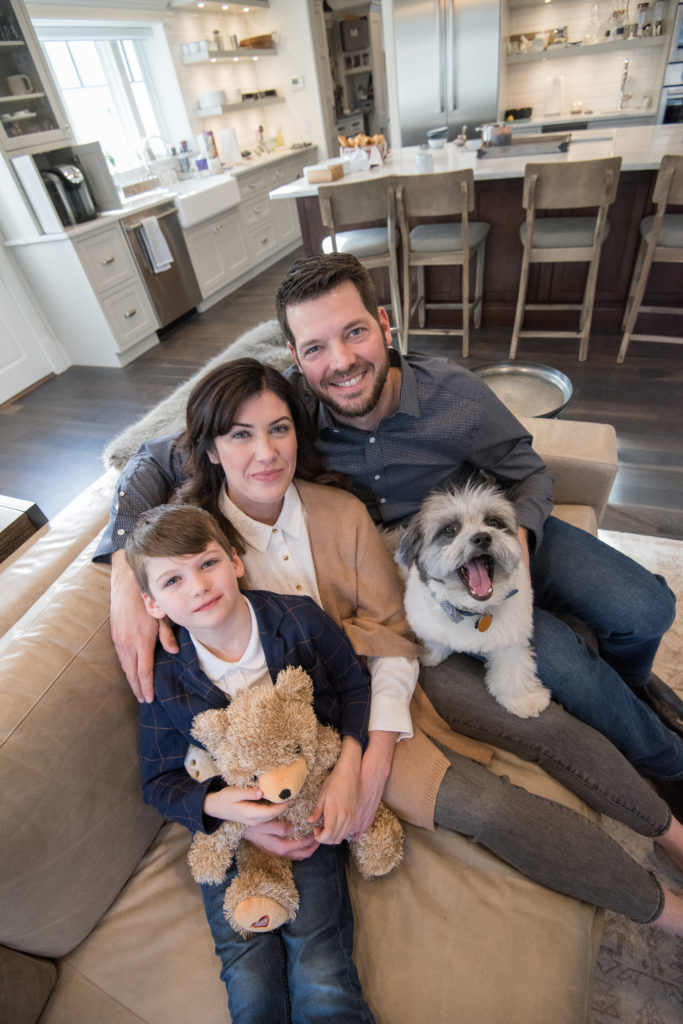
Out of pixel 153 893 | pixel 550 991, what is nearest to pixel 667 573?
pixel 550 991

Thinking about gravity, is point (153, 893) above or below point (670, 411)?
above

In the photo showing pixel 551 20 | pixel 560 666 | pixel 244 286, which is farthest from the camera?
pixel 244 286

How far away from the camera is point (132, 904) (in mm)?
934

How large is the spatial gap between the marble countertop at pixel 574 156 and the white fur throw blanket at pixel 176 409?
6.58 ft

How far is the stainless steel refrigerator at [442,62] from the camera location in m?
4.60

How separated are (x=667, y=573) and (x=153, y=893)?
1.82m

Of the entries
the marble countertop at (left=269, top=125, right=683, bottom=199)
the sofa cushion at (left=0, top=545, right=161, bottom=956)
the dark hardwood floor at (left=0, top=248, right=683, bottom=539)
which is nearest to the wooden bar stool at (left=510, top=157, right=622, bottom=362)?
the marble countertop at (left=269, top=125, right=683, bottom=199)

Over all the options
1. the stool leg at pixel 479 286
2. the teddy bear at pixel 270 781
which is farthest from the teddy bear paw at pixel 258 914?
the stool leg at pixel 479 286

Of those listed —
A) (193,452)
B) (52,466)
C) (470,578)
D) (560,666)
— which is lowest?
(52,466)

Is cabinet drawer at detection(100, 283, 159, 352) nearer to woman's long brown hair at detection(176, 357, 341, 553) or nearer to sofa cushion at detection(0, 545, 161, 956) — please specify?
woman's long brown hair at detection(176, 357, 341, 553)

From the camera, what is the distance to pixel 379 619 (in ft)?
3.64

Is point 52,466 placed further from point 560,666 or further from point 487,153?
point 487,153

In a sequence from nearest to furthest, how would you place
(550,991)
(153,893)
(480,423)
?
1. (550,991)
2. (153,893)
3. (480,423)

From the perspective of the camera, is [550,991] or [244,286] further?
[244,286]
